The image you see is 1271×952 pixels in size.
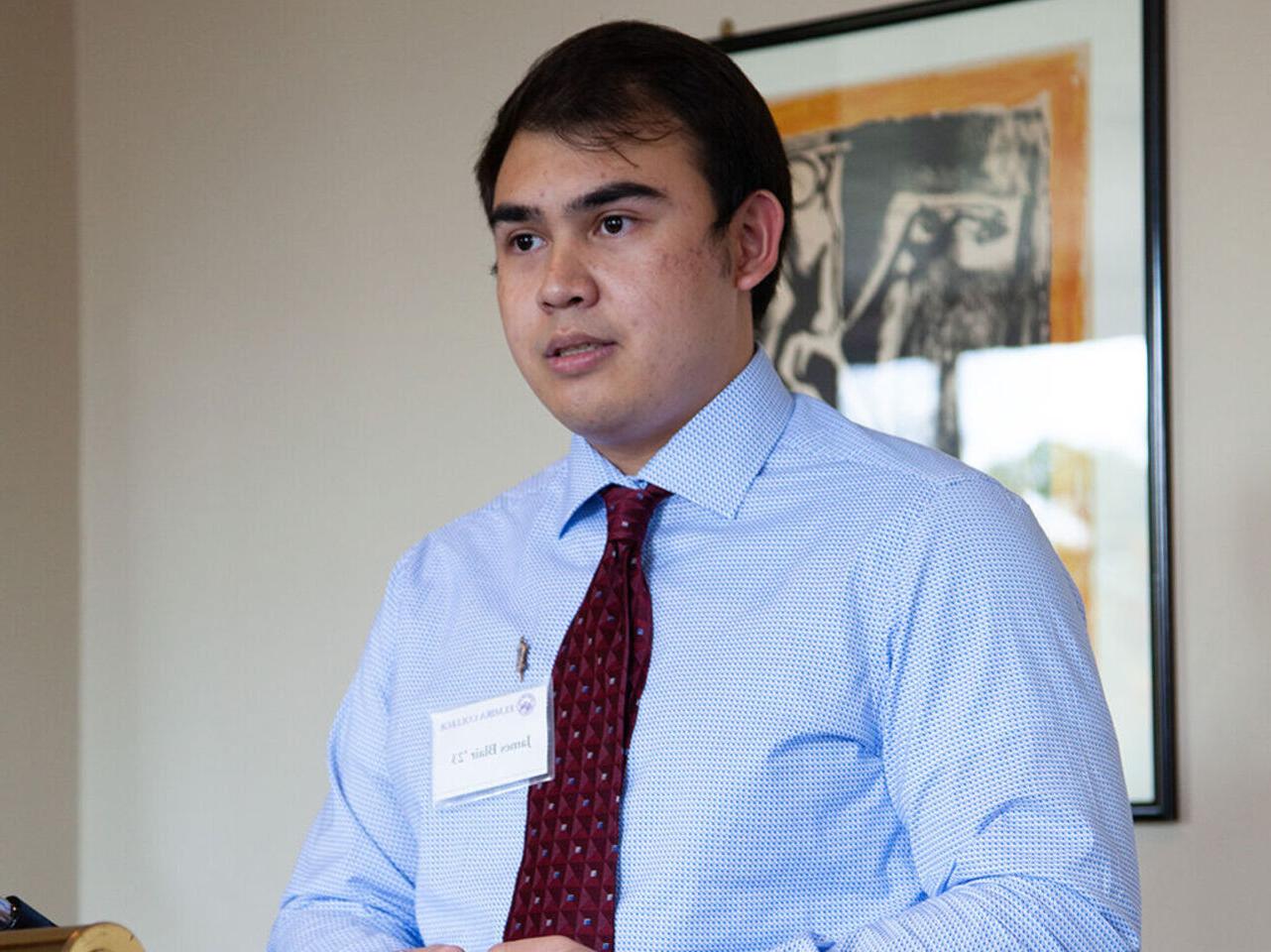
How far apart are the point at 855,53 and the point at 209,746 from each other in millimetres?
1993

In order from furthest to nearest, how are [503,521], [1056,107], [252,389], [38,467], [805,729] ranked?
1. [38,467]
2. [252,389]
3. [1056,107]
4. [503,521]
5. [805,729]

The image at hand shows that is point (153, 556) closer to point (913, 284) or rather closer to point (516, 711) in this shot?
point (913, 284)

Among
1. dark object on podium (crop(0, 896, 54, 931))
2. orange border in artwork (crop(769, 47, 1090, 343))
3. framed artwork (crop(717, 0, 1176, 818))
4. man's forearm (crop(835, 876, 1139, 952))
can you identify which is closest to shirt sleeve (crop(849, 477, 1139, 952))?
man's forearm (crop(835, 876, 1139, 952))

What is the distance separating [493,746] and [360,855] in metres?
0.26

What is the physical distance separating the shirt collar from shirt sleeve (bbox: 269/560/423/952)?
41cm

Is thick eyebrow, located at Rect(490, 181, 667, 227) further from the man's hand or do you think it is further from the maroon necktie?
the man's hand

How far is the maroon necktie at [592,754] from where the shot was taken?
5.41ft

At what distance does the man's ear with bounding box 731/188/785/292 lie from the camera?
74.9 inches

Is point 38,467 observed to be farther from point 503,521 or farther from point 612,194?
point 612,194

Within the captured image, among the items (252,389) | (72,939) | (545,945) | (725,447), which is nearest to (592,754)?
(545,945)

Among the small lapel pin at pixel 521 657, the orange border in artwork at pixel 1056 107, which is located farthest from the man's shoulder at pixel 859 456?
the orange border in artwork at pixel 1056 107

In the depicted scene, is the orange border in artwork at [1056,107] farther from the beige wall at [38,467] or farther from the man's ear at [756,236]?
the beige wall at [38,467]

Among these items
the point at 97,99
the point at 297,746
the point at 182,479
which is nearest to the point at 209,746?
the point at 297,746

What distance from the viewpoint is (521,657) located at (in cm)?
186
